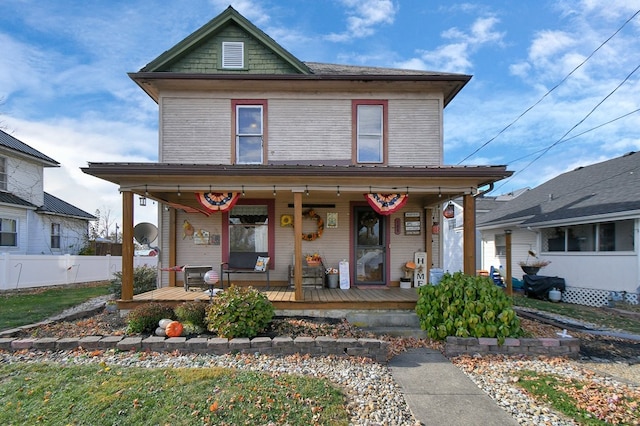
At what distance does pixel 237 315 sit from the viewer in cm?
524

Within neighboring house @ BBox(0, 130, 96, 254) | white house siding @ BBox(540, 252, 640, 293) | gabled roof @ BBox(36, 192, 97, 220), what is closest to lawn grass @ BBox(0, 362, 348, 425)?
white house siding @ BBox(540, 252, 640, 293)

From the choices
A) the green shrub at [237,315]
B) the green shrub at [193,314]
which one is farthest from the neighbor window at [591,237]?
the green shrub at [193,314]

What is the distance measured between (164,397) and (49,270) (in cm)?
1298

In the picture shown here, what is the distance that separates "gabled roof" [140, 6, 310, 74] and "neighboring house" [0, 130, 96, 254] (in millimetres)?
11181

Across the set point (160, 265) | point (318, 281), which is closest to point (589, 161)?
point (318, 281)

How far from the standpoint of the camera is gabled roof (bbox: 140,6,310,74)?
8.91 metres

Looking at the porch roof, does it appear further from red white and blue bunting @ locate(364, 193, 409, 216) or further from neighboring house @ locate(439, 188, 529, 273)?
neighboring house @ locate(439, 188, 529, 273)

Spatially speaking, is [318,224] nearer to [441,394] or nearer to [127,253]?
[127,253]

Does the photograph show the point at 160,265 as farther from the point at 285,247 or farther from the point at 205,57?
the point at 205,57

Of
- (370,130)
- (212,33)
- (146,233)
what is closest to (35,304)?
(146,233)

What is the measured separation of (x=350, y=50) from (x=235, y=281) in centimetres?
1215

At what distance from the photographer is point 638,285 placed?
358 inches

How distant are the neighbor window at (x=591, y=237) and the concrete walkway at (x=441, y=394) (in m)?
8.39

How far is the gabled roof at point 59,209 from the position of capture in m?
16.9
